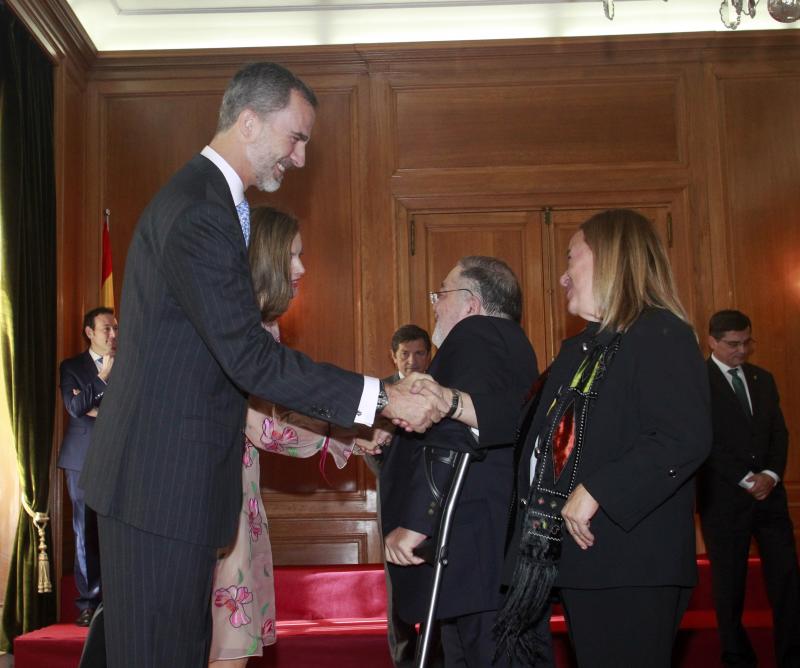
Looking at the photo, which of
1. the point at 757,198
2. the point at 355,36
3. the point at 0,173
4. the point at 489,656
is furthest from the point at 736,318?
the point at 0,173

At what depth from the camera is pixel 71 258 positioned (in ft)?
21.4

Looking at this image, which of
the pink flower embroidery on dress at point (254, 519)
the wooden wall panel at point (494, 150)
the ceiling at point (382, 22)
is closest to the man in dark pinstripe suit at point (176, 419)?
the pink flower embroidery on dress at point (254, 519)

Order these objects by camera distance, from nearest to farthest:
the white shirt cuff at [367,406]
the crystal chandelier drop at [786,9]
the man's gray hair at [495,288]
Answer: the white shirt cuff at [367,406] < the man's gray hair at [495,288] < the crystal chandelier drop at [786,9]

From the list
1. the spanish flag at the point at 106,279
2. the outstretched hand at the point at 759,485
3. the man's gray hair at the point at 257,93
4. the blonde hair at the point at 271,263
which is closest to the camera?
the man's gray hair at the point at 257,93

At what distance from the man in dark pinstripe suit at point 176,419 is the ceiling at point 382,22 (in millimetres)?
5152

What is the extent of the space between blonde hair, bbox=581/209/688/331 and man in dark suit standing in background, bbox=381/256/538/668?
A: 0.49 m

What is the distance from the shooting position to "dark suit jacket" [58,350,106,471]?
213 inches

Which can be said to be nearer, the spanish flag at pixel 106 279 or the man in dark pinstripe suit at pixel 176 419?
the man in dark pinstripe suit at pixel 176 419

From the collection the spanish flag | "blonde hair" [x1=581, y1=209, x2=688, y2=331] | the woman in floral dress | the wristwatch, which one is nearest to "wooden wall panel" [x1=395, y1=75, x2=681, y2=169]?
the spanish flag

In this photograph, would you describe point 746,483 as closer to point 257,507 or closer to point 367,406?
point 257,507

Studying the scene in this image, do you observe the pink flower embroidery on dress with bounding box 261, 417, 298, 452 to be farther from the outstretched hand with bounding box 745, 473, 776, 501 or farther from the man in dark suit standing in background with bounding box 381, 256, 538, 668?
the outstretched hand with bounding box 745, 473, 776, 501

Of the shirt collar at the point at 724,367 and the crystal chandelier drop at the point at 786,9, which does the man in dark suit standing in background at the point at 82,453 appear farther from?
the crystal chandelier drop at the point at 786,9

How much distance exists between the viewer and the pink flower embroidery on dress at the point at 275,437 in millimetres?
2859

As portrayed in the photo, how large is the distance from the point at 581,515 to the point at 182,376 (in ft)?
3.03
